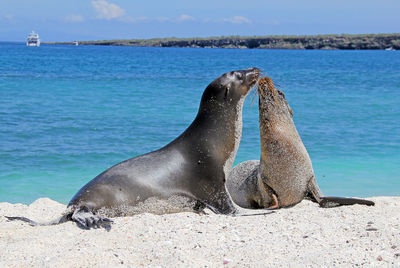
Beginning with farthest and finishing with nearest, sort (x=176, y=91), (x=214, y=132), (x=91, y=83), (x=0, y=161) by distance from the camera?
1. (x=91, y=83)
2. (x=176, y=91)
3. (x=0, y=161)
4. (x=214, y=132)

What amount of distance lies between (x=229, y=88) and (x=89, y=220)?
2065 mm

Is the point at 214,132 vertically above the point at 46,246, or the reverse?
the point at 214,132

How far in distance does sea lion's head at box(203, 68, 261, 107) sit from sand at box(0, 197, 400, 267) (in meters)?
1.23

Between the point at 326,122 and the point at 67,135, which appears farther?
the point at 326,122

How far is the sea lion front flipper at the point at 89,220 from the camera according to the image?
15.1 ft

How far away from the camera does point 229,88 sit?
5.74m

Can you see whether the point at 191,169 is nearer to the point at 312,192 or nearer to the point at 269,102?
the point at 269,102

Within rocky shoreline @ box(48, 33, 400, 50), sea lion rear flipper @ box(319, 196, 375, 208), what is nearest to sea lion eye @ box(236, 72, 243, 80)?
sea lion rear flipper @ box(319, 196, 375, 208)

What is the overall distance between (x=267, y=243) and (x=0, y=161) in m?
7.32

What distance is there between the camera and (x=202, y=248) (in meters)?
4.14

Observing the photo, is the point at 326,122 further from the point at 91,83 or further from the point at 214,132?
the point at 91,83

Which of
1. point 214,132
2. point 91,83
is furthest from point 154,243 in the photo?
point 91,83

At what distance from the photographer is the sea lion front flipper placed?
4.62 metres

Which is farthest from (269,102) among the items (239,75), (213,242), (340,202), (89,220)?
(89,220)
